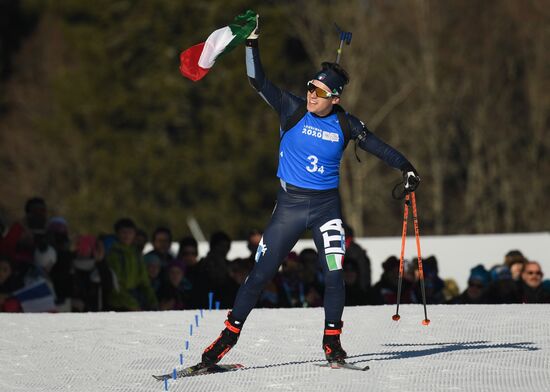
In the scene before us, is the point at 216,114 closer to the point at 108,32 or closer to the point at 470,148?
the point at 108,32

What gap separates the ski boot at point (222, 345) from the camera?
8602 mm

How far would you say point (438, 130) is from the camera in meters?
39.3

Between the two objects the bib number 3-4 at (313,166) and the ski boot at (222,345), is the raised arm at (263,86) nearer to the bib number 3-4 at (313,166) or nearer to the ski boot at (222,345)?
the bib number 3-4 at (313,166)

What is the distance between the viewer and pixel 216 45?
360 inches

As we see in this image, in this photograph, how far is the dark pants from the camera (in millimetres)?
8656


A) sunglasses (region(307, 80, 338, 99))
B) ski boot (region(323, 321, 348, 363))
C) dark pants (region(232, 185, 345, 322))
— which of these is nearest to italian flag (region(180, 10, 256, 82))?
sunglasses (region(307, 80, 338, 99))

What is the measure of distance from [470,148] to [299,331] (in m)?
31.0

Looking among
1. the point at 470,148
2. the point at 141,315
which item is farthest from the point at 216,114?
the point at 141,315

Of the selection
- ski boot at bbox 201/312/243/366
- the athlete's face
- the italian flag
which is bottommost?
ski boot at bbox 201/312/243/366

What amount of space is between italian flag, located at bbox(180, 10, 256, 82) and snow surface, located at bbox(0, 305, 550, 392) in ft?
6.14

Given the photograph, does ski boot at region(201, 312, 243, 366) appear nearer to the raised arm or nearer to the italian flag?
the raised arm

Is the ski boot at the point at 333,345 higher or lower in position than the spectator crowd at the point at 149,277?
lower

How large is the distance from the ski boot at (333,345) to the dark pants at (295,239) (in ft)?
0.14

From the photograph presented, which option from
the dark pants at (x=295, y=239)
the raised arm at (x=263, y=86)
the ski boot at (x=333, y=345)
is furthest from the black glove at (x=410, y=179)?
the ski boot at (x=333, y=345)
